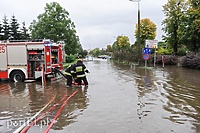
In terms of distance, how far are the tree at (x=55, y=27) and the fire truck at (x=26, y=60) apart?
20712 mm

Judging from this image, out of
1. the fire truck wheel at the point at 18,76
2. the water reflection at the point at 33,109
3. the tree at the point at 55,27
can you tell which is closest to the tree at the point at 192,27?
the tree at the point at 55,27

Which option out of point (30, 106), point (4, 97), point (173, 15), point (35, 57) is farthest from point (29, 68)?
point (173, 15)

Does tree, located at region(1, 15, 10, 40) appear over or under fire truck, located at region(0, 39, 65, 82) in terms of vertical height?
over

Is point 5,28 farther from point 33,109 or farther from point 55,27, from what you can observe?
point 33,109

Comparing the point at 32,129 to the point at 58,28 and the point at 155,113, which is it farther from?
the point at 58,28

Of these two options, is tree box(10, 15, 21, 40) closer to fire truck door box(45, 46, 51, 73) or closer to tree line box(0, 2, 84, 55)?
tree line box(0, 2, 84, 55)

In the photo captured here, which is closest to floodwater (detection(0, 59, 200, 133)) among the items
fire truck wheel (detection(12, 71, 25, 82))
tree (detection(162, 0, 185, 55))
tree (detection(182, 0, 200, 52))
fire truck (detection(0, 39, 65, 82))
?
fire truck (detection(0, 39, 65, 82))

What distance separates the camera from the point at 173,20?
32406 mm

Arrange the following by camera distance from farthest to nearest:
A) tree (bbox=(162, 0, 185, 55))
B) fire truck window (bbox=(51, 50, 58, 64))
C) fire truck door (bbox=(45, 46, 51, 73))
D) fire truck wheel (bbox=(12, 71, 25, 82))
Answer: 1. tree (bbox=(162, 0, 185, 55))
2. fire truck window (bbox=(51, 50, 58, 64))
3. fire truck wheel (bbox=(12, 71, 25, 82))
4. fire truck door (bbox=(45, 46, 51, 73))

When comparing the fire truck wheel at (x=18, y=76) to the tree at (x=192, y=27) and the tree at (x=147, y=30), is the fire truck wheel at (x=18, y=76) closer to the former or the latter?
the tree at (x=192, y=27)

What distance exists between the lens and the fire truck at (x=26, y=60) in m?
12.5

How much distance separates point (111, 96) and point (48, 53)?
5700 mm

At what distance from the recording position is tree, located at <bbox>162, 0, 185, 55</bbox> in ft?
105

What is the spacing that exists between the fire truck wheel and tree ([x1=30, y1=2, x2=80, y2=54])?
20.8m
